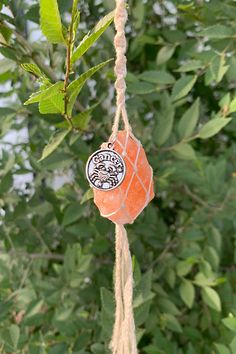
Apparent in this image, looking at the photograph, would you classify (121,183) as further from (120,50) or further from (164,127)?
(164,127)

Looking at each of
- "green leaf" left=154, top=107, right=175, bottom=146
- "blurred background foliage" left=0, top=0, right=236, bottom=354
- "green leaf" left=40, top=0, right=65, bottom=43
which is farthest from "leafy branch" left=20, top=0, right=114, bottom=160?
"green leaf" left=154, top=107, right=175, bottom=146

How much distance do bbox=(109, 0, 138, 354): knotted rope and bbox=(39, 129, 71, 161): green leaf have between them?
12 cm

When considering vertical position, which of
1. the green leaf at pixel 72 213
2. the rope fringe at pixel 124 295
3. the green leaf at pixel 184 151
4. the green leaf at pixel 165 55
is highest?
the rope fringe at pixel 124 295

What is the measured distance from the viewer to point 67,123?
0.47 m

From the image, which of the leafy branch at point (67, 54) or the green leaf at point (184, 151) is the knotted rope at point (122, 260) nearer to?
the leafy branch at point (67, 54)

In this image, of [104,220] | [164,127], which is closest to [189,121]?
[164,127]

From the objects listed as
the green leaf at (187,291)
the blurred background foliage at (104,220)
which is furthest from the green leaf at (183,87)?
the green leaf at (187,291)

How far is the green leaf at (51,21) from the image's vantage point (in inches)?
12.7

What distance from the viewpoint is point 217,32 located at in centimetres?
50

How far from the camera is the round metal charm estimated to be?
344mm

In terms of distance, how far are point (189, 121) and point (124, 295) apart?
290 mm

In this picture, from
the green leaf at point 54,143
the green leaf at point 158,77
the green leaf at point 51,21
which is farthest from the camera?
the green leaf at point 158,77

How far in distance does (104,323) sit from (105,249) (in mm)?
148

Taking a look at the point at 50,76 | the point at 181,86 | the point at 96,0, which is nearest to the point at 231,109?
the point at 181,86
